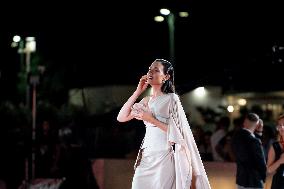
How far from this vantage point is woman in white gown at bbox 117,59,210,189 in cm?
575

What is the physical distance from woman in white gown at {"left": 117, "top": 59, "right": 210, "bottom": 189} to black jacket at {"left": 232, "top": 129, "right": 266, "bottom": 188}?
314cm

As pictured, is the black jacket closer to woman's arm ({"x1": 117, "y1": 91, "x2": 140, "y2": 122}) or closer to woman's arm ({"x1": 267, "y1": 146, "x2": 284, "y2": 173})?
woman's arm ({"x1": 267, "y1": 146, "x2": 284, "y2": 173})

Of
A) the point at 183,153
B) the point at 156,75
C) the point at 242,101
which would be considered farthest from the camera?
the point at 242,101

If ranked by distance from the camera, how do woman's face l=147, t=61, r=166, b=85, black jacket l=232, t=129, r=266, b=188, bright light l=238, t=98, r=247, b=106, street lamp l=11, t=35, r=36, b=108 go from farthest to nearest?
bright light l=238, t=98, r=247, b=106
street lamp l=11, t=35, r=36, b=108
black jacket l=232, t=129, r=266, b=188
woman's face l=147, t=61, r=166, b=85

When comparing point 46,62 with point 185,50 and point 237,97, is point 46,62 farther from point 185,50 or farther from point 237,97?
point 237,97

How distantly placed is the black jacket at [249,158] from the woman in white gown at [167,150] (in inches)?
124

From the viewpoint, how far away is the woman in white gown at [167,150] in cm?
575

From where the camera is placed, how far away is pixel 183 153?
18.9 ft

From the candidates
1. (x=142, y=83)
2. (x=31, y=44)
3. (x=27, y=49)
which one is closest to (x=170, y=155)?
(x=142, y=83)

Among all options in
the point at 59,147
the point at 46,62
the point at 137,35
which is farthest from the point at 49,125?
the point at 46,62

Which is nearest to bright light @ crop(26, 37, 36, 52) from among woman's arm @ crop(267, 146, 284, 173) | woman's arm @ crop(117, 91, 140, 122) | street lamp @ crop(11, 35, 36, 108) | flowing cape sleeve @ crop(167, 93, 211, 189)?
street lamp @ crop(11, 35, 36, 108)

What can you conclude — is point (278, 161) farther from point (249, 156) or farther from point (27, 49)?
point (27, 49)

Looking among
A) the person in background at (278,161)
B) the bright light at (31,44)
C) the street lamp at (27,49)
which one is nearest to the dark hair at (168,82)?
the person in background at (278,161)

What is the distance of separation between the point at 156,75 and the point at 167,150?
2.25 ft
